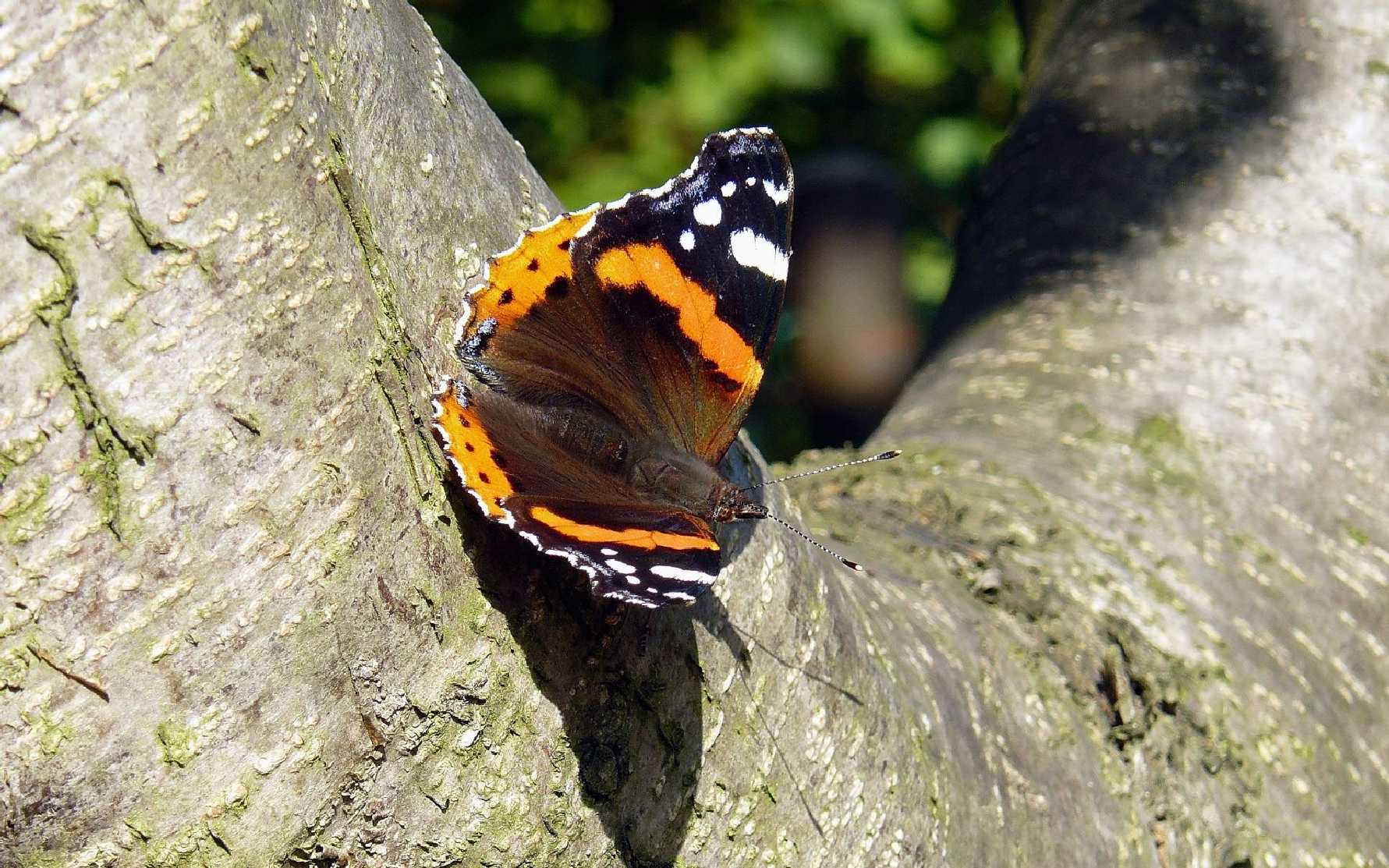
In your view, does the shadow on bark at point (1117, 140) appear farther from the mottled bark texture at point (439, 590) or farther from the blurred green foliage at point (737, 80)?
the blurred green foliage at point (737, 80)

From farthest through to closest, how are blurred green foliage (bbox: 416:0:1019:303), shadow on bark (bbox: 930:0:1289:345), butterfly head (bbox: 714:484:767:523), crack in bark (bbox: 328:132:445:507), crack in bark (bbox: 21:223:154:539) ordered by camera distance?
blurred green foliage (bbox: 416:0:1019:303) → shadow on bark (bbox: 930:0:1289:345) → butterfly head (bbox: 714:484:767:523) → crack in bark (bbox: 328:132:445:507) → crack in bark (bbox: 21:223:154:539)

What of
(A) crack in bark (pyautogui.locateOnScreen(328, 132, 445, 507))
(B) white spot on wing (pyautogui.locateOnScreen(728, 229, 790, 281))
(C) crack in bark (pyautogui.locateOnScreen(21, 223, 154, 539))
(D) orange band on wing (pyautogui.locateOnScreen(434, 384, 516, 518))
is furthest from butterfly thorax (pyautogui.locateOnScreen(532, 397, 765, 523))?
(C) crack in bark (pyautogui.locateOnScreen(21, 223, 154, 539))

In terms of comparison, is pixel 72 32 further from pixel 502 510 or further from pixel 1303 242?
pixel 1303 242

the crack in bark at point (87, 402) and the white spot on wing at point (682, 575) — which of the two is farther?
the white spot on wing at point (682, 575)

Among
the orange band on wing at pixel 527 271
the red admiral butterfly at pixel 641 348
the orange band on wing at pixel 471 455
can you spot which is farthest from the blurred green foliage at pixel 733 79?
the orange band on wing at pixel 471 455

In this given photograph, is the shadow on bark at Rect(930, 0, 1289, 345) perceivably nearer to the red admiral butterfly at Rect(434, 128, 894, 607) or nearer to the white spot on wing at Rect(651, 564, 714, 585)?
the red admiral butterfly at Rect(434, 128, 894, 607)

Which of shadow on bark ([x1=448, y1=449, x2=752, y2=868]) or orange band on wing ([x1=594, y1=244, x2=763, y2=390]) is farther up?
orange band on wing ([x1=594, y1=244, x2=763, y2=390])

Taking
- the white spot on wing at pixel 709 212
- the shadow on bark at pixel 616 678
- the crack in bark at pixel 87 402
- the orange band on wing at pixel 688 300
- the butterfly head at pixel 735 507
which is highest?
the white spot on wing at pixel 709 212
